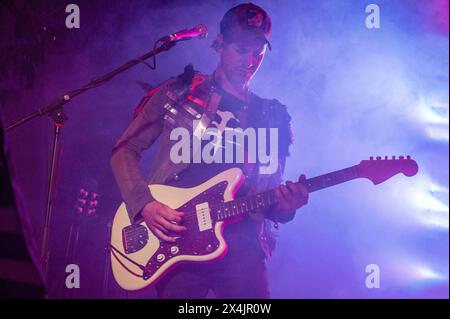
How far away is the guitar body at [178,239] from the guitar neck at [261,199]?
0.12ft

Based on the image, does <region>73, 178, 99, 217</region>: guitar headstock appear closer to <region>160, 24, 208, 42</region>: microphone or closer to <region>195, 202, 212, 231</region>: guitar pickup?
<region>195, 202, 212, 231</region>: guitar pickup

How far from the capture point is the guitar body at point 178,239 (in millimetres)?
2379

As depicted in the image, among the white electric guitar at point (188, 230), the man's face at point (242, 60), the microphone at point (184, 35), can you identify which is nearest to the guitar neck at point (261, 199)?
the white electric guitar at point (188, 230)

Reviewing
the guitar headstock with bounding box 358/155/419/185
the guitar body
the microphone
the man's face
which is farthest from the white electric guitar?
the microphone

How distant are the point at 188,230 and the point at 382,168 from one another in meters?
1.14

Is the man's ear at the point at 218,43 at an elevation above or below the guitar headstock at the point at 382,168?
above

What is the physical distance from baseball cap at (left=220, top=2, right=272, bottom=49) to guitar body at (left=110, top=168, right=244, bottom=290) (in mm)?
847

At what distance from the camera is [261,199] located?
8.20ft

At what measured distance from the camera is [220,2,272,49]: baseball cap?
108 inches

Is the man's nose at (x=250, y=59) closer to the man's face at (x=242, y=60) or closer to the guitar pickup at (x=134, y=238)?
the man's face at (x=242, y=60)

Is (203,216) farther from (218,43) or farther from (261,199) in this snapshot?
(218,43)

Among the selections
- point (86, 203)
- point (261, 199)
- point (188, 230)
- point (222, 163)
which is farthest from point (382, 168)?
point (86, 203)

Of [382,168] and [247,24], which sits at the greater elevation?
[247,24]
